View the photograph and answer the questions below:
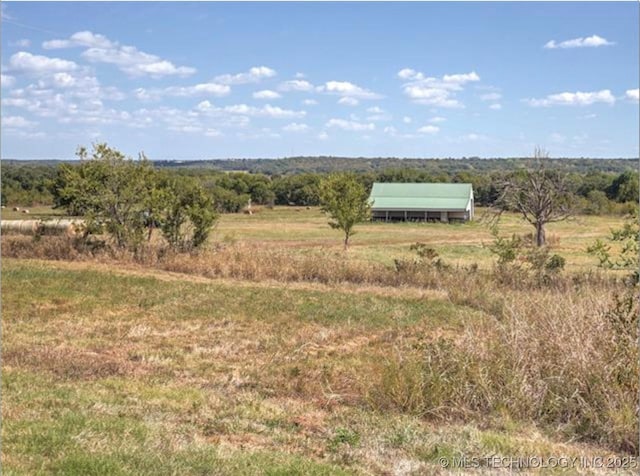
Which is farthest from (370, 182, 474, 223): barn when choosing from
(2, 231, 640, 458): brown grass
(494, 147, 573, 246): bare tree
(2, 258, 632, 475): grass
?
(2, 231, 640, 458): brown grass

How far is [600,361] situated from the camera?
5.65 meters

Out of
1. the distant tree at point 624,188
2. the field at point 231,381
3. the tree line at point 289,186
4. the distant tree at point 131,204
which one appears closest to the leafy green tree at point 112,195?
the distant tree at point 131,204

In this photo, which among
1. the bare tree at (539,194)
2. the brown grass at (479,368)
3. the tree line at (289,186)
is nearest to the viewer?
the brown grass at (479,368)

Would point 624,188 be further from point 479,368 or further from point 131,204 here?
point 479,368

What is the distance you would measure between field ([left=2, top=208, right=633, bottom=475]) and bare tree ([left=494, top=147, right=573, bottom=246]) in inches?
757

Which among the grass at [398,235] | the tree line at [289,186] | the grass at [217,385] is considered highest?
the tree line at [289,186]

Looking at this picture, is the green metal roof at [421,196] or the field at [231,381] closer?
the field at [231,381]

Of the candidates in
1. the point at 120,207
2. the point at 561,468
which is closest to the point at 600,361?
the point at 561,468

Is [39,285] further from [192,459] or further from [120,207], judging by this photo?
[192,459]

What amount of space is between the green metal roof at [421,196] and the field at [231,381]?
47.4 metres

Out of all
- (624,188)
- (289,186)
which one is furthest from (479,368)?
(289,186)

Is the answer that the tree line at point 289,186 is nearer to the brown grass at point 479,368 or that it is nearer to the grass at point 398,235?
the grass at point 398,235

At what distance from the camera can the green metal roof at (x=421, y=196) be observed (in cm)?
6166

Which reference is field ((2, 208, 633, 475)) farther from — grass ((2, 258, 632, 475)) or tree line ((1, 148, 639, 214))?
tree line ((1, 148, 639, 214))
